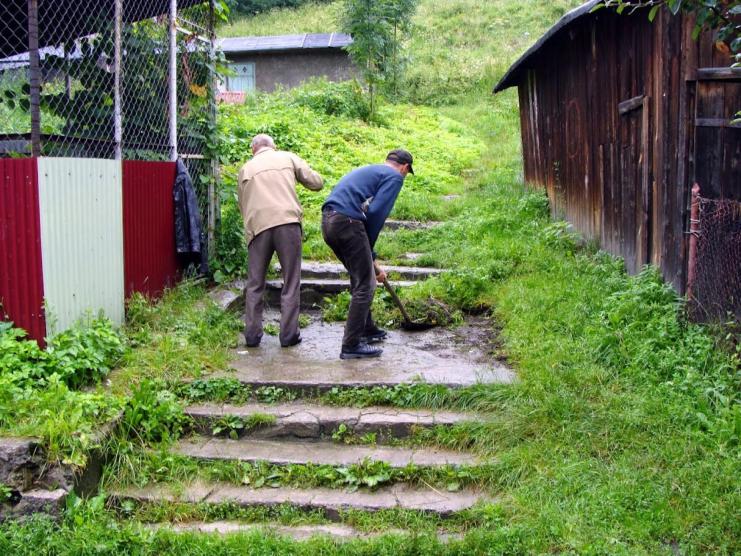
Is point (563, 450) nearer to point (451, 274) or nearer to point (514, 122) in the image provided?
point (451, 274)

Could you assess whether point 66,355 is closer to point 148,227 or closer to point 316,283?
point 148,227

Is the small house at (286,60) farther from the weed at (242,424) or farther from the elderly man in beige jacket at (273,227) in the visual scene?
the weed at (242,424)

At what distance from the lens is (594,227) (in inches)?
344

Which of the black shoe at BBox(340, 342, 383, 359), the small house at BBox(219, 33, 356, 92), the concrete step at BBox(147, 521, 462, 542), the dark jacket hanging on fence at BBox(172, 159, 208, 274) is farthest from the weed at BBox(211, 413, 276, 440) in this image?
the small house at BBox(219, 33, 356, 92)

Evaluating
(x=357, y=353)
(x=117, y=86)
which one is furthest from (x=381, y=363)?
(x=117, y=86)

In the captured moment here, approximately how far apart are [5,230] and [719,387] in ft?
16.4

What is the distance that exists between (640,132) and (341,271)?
3.59 meters

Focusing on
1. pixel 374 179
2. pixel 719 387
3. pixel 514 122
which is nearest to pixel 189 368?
pixel 374 179

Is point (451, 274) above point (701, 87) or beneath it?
beneath

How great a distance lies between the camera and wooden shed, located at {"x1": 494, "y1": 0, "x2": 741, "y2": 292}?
5969 mm

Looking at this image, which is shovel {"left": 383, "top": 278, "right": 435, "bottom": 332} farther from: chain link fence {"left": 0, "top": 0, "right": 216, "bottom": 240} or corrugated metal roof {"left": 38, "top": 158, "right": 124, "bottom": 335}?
corrugated metal roof {"left": 38, "top": 158, "right": 124, "bottom": 335}

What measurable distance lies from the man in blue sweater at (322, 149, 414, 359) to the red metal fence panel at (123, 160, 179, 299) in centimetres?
180

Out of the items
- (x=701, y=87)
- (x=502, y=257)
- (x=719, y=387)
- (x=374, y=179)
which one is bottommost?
→ (x=719, y=387)

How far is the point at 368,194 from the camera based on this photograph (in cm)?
634
